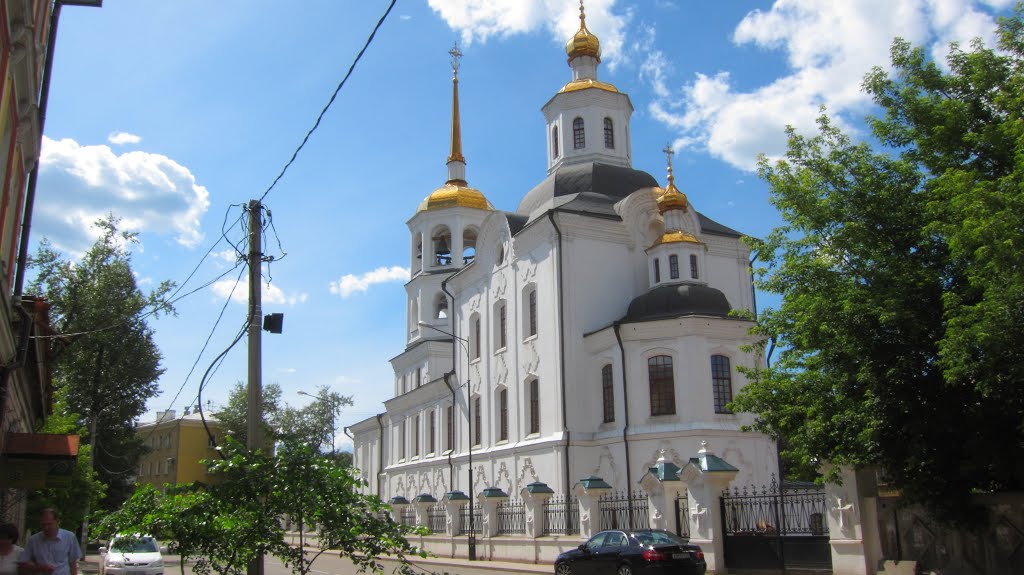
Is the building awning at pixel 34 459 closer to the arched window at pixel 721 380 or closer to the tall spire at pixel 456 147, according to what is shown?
the arched window at pixel 721 380

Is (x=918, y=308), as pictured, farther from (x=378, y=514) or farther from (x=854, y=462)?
(x=378, y=514)

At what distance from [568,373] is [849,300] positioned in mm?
15561

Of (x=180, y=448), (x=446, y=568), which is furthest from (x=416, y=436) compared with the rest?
(x=180, y=448)

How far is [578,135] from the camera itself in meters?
36.2

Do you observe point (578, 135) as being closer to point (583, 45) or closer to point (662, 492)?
point (583, 45)

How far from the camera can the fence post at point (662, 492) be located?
19719 millimetres

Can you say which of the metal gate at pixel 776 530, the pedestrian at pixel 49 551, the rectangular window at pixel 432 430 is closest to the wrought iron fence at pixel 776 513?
the metal gate at pixel 776 530

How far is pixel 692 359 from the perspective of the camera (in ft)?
88.5

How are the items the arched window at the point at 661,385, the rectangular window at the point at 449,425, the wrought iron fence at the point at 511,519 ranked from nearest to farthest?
the wrought iron fence at the point at 511,519 < the arched window at the point at 661,385 < the rectangular window at the point at 449,425

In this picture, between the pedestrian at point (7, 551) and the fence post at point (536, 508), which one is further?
the fence post at point (536, 508)

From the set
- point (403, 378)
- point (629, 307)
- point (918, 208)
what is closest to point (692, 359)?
point (629, 307)

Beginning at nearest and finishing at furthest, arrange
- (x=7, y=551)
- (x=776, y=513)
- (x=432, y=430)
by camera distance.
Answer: (x=7, y=551) → (x=776, y=513) → (x=432, y=430)

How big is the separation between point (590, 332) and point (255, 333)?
19.6 meters

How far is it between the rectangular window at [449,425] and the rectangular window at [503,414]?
Answer: 502cm
